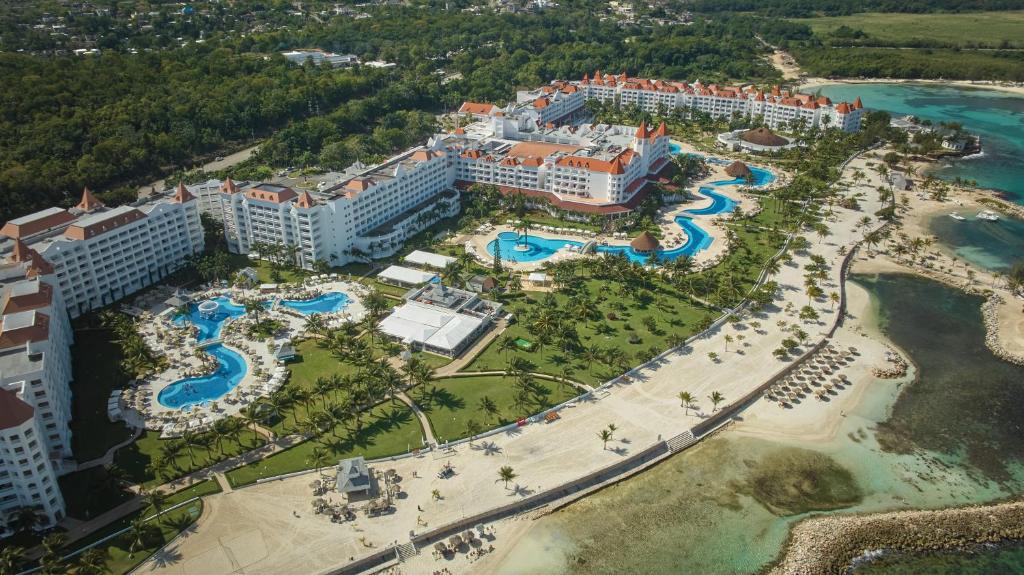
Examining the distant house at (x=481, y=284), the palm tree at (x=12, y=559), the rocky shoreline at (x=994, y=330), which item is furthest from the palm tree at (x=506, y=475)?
the rocky shoreline at (x=994, y=330)

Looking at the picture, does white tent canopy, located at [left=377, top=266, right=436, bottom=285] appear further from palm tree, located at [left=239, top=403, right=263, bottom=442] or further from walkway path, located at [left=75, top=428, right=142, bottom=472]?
walkway path, located at [left=75, top=428, right=142, bottom=472]

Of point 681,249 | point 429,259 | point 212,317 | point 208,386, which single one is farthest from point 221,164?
point 681,249

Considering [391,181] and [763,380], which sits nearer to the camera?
[763,380]

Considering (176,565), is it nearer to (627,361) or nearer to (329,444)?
(329,444)

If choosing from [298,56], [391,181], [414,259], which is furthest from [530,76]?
[414,259]

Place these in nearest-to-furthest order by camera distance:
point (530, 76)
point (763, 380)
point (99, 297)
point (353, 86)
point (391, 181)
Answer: point (763, 380), point (99, 297), point (391, 181), point (353, 86), point (530, 76)

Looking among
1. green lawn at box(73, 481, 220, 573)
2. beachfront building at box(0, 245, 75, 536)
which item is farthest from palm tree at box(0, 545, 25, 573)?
beachfront building at box(0, 245, 75, 536)

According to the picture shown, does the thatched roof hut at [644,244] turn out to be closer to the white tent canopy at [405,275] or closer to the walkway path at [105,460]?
the white tent canopy at [405,275]
